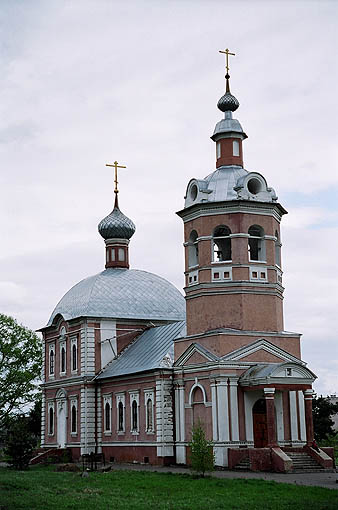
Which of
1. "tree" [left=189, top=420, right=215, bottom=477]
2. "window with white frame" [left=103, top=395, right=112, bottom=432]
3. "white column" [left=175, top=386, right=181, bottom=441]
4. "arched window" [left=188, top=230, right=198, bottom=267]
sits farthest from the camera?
"window with white frame" [left=103, top=395, right=112, bottom=432]

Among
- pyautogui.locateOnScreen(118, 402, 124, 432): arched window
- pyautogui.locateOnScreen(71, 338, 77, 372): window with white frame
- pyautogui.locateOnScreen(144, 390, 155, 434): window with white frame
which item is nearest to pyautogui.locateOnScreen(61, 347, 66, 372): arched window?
pyautogui.locateOnScreen(71, 338, 77, 372): window with white frame

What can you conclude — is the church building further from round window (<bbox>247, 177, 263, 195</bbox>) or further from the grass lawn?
the grass lawn

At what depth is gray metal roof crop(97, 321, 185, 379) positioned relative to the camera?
34.0m

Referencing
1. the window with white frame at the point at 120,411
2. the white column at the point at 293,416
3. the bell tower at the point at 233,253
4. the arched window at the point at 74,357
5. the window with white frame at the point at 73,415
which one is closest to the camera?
the white column at the point at 293,416

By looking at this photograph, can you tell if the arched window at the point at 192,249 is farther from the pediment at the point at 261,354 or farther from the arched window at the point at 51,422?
the arched window at the point at 51,422

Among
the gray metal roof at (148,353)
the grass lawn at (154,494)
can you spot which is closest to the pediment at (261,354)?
the gray metal roof at (148,353)

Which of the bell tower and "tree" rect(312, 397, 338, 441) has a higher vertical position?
the bell tower

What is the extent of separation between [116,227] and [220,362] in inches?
673

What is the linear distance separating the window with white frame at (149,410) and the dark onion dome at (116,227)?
13.1 meters

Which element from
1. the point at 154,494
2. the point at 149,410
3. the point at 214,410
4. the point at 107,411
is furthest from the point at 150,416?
the point at 154,494

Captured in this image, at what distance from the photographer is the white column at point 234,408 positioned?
29.2 m

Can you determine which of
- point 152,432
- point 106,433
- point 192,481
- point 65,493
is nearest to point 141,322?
point 106,433

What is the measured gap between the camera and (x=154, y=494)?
2045 centimetres

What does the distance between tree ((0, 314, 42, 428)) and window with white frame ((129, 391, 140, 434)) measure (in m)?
17.0
